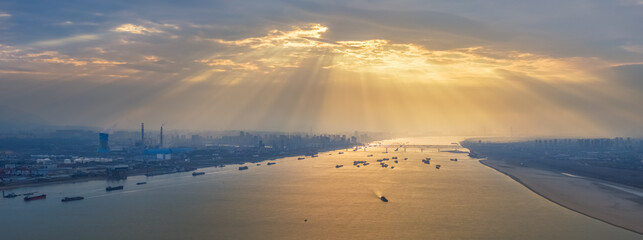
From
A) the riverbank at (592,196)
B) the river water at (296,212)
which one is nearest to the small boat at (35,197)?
the river water at (296,212)

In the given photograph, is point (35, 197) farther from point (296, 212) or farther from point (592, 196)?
point (592, 196)

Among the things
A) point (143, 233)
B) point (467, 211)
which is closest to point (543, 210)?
point (467, 211)

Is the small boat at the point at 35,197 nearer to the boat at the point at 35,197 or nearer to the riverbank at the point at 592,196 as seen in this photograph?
the boat at the point at 35,197

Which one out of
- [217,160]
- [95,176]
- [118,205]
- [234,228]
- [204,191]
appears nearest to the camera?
[234,228]

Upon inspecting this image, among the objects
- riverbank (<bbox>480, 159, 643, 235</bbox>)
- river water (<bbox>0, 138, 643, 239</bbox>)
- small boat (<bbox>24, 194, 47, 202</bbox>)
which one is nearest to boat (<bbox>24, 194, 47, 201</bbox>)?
small boat (<bbox>24, 194, 47, 202</bbox>)

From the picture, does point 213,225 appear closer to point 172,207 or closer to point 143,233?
point 143,233

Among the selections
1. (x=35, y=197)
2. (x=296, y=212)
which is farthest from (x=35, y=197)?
(x=296, y=212)

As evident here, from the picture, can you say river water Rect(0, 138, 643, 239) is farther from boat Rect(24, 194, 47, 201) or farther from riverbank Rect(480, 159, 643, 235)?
riverbank Rect(480, 159, 643, 235)
